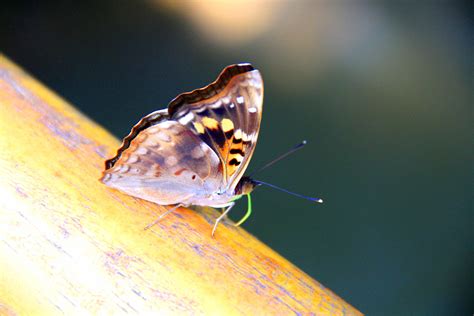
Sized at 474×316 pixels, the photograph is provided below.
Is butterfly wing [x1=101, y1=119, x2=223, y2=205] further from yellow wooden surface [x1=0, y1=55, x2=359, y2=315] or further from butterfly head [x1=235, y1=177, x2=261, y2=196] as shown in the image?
yellow wooden surface [x1=0, y1=55, x2=359, y2=315]

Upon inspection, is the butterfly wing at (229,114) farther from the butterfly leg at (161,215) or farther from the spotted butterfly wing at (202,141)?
the butterfly leg at (161,215)

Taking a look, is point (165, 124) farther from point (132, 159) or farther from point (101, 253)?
point (101, 253)

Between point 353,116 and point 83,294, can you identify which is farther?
point 353,116

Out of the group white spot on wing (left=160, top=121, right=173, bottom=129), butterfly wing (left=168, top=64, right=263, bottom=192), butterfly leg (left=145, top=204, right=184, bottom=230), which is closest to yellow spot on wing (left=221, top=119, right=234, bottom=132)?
butterfly wing (left=168, top=64, right=263, bottom=192)

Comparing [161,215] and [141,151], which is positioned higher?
[161,215]

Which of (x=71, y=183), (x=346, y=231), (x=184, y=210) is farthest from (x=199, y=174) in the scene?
(x=346, y=231)

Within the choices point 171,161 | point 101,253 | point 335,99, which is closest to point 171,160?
point 171,161

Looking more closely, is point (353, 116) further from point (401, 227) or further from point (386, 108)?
point (401, 227)
